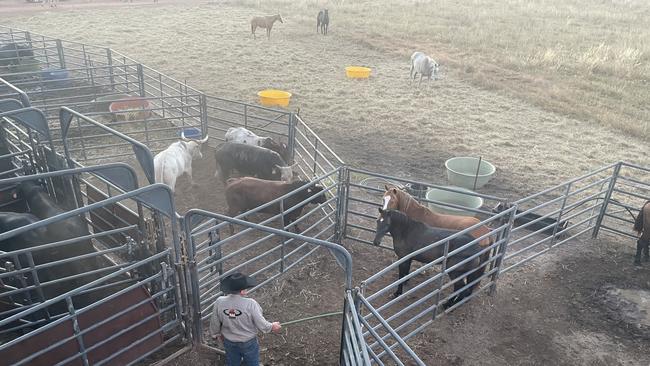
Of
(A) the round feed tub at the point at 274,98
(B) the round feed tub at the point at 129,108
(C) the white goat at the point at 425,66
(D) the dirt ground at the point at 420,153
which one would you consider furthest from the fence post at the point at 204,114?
(C) the white goat at the point at 425,66

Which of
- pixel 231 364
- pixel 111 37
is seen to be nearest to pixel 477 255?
pixel 231 364

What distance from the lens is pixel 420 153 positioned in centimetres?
1145

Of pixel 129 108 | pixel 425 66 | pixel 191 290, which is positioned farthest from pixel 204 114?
pixel 425 66

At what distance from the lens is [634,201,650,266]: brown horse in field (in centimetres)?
704

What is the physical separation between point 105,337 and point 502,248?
16.0 ft

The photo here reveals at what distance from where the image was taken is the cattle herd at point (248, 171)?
289 inches

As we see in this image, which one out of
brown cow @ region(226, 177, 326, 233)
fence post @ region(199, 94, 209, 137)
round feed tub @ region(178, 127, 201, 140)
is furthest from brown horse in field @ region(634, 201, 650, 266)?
round feed tub @ region(178, 127, 201, 140)

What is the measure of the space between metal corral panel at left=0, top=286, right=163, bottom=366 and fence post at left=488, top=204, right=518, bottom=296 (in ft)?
14.3

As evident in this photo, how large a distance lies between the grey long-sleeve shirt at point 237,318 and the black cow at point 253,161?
14.0ft

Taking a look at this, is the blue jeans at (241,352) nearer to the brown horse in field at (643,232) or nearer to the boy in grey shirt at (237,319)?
the boy in grey shirt at (237,319)

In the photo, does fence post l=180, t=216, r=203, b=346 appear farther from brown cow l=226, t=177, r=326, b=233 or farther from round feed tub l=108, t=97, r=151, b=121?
round feed tub l=108, t=97, r=151, b=121

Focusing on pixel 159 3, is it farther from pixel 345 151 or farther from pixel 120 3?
pixel 345 151

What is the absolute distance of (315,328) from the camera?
18.9 ft

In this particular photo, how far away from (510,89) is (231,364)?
15.3 meters
